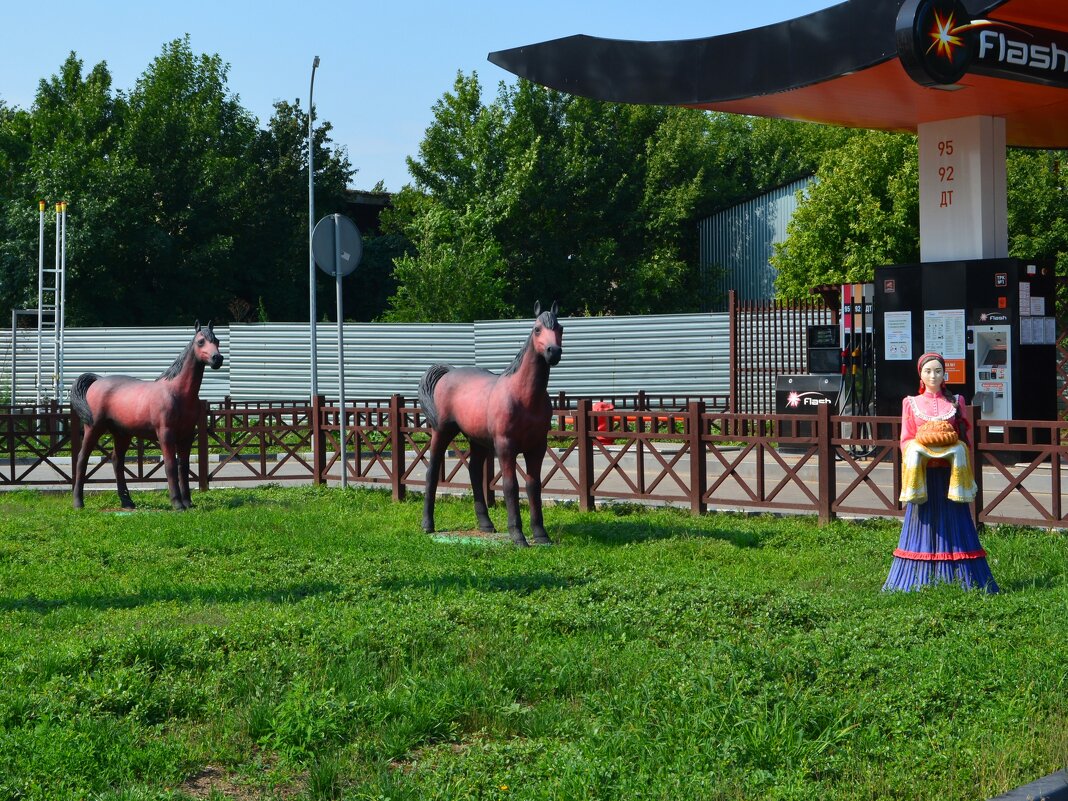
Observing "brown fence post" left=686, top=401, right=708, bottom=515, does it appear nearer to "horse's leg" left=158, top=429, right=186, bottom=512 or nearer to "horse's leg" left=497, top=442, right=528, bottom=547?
"horse's leg" left=497, top=442, right=528, bottom=547

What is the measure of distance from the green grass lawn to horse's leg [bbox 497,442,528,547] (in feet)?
3.82

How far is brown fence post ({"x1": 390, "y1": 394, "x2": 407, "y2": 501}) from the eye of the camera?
16266 millimetres

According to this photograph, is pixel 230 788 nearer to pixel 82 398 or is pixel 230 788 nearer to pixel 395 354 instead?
pixel 82 398

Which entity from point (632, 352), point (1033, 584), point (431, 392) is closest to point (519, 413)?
point (431, 392)

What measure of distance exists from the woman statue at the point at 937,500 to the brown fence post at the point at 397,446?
8.09m

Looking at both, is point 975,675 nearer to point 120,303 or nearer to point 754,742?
point 754,742

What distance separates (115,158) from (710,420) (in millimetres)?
29852

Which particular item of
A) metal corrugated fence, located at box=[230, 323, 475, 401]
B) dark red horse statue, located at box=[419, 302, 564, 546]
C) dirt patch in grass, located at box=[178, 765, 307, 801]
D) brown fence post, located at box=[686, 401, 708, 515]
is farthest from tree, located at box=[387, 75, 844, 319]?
dirt patch in grass, located at box=[178, 765, 307, 801]

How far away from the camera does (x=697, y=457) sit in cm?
1427

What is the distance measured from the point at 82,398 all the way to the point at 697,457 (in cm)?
814

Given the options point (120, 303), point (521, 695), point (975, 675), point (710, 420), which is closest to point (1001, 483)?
point (710, 420)

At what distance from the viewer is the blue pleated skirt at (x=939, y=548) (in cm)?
930

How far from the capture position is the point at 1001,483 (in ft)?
55.6

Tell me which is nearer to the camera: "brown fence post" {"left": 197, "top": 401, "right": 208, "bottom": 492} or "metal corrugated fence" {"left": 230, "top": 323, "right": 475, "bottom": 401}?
"brown fence post" {"left": 197, "top": 401, "right": 208, "bottom": 492}
